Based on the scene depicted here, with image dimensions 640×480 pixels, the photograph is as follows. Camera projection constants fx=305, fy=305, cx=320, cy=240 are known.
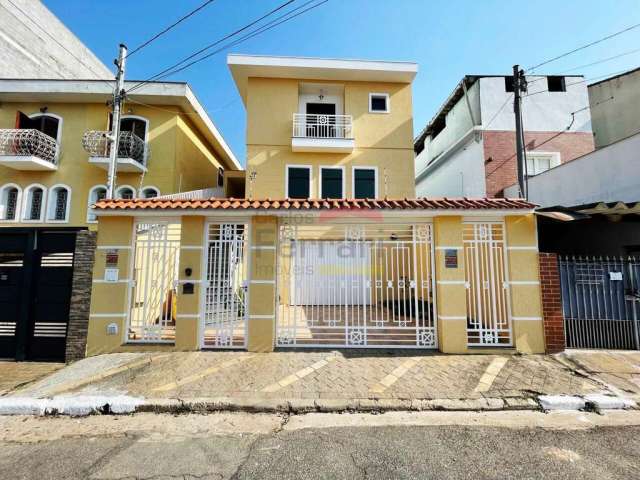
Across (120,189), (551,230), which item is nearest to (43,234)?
(120,189)

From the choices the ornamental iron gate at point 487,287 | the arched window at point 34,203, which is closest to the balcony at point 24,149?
the arched window at point 34,203

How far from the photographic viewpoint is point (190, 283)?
20.6ft

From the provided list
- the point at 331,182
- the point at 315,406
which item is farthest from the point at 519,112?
the point at 315,406

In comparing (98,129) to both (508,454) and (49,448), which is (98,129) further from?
(508,454)

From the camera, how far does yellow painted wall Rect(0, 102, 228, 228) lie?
12.5 meters

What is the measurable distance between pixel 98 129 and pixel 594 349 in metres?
17.8

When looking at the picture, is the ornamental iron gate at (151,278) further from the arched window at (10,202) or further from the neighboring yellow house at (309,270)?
the arched window at (10,202)

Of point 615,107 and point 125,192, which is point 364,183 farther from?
point 615,107

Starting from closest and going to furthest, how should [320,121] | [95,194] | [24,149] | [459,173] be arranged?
1. [24,149]
2. [95,194]
3. [320,121]
4. [459,173]

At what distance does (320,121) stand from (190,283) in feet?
31.4

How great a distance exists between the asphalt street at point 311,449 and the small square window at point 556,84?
17.2m

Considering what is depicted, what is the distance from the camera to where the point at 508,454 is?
3207 mm

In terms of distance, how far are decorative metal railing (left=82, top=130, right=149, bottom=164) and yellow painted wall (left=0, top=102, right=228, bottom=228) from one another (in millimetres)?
457

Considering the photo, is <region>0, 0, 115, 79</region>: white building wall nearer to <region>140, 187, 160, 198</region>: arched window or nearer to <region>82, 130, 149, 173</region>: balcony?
<region>82, 130, 149, 173</region>: balcony
